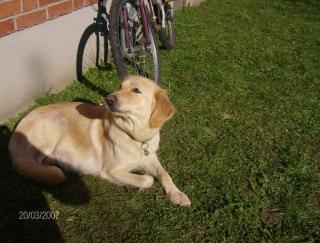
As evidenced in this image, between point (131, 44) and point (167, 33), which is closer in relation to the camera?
point (131, 44)

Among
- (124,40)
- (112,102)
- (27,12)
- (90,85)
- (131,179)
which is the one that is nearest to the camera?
(112,102)

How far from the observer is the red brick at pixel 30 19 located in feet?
13.5

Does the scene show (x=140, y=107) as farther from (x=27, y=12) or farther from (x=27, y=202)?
(x=27, y=12)

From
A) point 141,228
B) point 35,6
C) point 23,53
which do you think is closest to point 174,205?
point 141,228

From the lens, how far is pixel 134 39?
16.4 feet

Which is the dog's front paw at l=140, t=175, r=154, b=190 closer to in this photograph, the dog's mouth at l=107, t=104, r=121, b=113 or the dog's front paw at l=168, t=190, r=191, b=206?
the dog's front paw at l=168, t=190, r=191, b=206

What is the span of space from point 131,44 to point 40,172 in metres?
2.26

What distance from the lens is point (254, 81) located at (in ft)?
18.6

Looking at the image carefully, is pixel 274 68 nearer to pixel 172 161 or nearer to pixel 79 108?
pixel 172 161

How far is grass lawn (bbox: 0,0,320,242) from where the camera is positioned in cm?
307

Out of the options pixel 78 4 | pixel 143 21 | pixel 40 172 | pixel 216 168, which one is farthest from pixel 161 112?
pixel 78 4

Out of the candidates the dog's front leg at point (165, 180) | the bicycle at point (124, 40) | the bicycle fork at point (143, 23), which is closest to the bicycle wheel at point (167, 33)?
the bicycle at point (124, 40)

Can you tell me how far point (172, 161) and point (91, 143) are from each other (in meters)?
0.82

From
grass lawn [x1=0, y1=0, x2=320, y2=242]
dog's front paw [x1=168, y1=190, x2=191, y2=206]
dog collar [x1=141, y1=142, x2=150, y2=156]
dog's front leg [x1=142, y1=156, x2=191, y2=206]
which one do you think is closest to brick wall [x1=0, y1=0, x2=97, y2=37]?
grass lawn [x1=0, y1=0, x2=320, y2=242]
